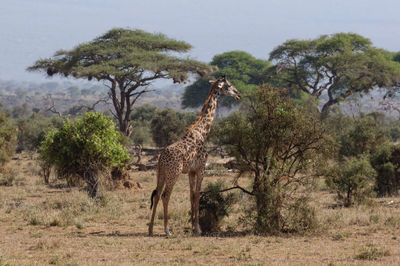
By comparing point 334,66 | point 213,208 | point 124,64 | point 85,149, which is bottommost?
point 213,208

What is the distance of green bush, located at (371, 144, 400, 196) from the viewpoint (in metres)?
18.9

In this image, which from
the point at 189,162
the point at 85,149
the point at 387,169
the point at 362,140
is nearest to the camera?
the point at 189,162

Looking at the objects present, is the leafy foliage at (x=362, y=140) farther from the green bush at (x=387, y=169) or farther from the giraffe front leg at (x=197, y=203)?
the giraffe front leg at (x=197, y=203)

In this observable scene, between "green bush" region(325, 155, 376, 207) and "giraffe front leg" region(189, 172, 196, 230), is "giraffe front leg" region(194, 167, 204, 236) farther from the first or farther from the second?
"green bush" region(325, 155, 376, 207)

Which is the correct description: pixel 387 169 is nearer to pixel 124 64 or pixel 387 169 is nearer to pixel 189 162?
pixel 189 162

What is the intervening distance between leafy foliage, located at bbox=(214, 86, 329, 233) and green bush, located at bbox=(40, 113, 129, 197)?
5731mm

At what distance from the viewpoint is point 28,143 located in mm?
38125

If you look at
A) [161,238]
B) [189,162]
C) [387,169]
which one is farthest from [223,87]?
[387,169]

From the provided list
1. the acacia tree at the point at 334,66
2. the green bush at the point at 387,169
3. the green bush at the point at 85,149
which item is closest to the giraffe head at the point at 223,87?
the green bush at the point at 85,149

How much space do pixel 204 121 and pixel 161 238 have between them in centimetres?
293

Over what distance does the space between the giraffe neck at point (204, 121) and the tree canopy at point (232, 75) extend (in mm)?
41177

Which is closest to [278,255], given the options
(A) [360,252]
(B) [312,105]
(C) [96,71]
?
(A) [360,252]

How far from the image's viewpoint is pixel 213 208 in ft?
41.2

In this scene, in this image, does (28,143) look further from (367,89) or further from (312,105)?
(367,89)
